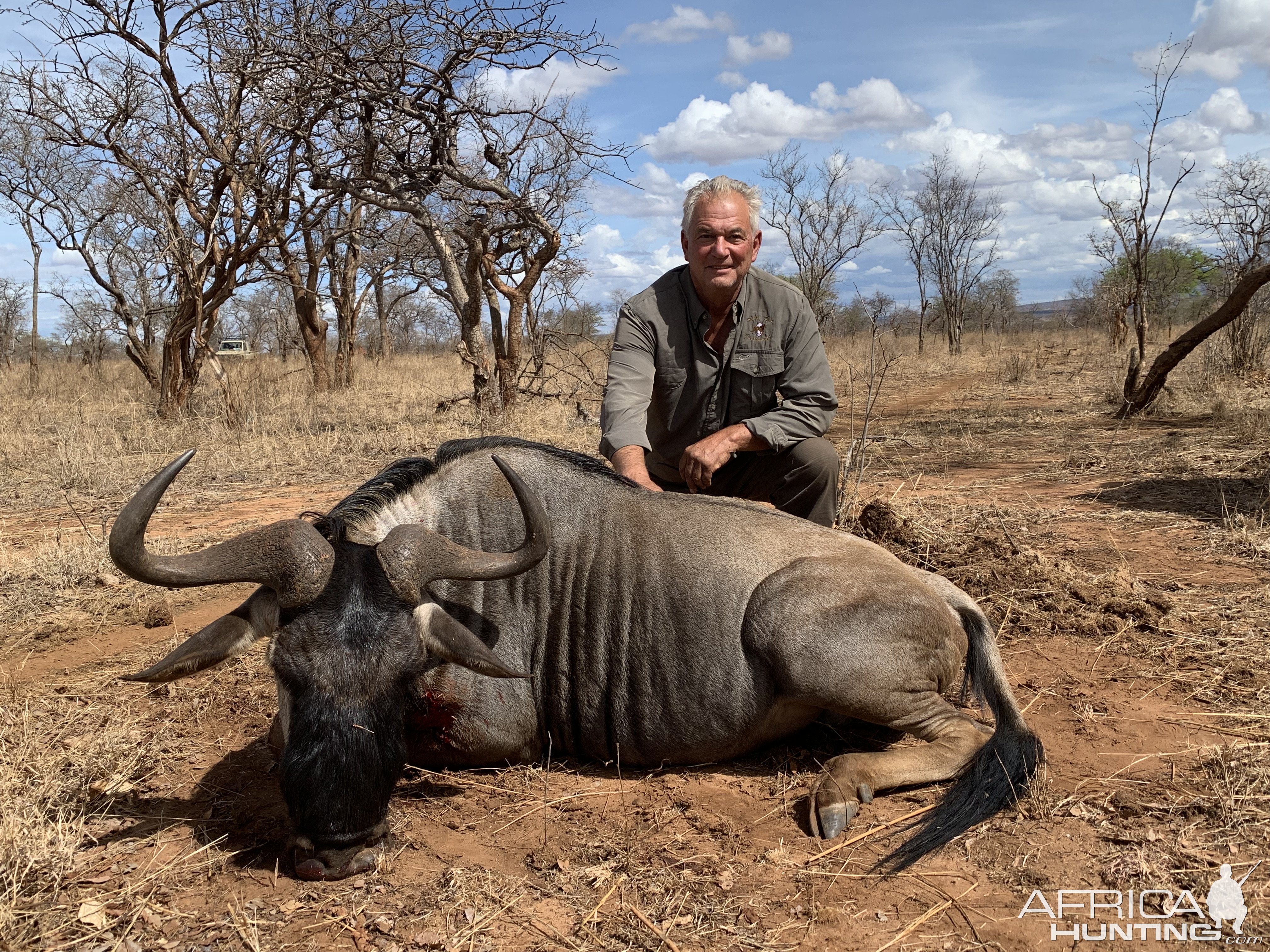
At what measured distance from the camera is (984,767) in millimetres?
2990

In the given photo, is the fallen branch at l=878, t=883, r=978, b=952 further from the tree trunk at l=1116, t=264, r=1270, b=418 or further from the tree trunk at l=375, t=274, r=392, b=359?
the tree trunk at l=375, t=274, r=392, b=359

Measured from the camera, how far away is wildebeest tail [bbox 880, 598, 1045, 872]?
274cm

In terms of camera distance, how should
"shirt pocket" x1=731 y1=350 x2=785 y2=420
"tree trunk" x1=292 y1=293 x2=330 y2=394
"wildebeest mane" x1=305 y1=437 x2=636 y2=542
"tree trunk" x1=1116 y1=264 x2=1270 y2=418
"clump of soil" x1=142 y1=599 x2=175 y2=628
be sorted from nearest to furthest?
1. "wildebeest mane" x1=305 y1=437 x2=636 y2=542
2. "shirt pocket" x1=731 y1=350 x2=785 y2=420
3. "clump of soil" x1=142 y1=599 x2=175 y2=628
4. "tree trunk" x1=1116 y1=264 x2=1270 y2=418
5. "tree trunk" x1=292 y1=293 x2=330 y2=394

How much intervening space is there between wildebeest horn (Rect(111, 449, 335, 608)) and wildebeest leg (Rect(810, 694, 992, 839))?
180 cm

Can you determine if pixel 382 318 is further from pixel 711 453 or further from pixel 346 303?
pixel 711 453

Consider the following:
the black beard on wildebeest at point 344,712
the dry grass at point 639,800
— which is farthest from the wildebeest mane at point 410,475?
the dry grass at point 639,800

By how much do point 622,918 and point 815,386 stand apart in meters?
2.86

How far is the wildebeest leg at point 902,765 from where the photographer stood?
9.59ft

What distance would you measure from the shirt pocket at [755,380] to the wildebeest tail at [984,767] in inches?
64.5

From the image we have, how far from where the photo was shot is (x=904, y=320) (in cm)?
5191

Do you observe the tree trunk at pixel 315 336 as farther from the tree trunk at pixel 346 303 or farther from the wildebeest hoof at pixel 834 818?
the wildebeest hoof at pixel 834 818

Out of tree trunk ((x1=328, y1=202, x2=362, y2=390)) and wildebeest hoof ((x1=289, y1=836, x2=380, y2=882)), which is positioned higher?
tree trunk ((x1=328, y1=202, x2=362, y2=390))

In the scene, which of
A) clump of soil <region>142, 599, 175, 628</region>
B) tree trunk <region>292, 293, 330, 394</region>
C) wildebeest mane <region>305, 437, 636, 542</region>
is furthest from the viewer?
tree trunk <region>292, 293, 330, 394</region>

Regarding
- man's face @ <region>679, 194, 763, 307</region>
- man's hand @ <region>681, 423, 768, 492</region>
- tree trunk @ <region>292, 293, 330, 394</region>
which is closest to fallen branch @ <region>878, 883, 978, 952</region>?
man's hand @ <region>681, 423, 768, 492</region>
